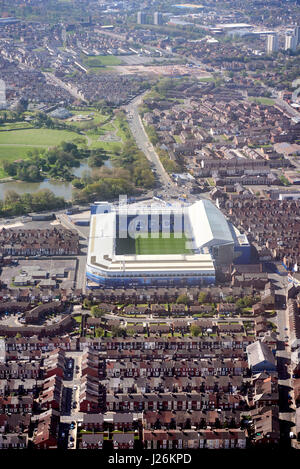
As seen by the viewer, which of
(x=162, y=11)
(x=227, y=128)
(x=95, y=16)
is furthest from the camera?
(x=162, y=11)

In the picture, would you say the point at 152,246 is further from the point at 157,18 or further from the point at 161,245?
the point at 157,18

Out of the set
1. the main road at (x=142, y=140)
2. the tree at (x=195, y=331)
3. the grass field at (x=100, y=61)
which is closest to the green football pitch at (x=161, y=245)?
the tree at (x=195, y=331)

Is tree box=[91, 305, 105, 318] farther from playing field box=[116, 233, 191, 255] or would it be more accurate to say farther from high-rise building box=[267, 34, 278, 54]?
high-rise building box=[267, 34, 278, 54]

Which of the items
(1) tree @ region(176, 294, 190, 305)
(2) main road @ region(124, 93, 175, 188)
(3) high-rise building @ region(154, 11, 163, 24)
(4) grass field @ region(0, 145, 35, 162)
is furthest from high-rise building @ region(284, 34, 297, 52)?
(1) tree @ region(176, 294, 190, 305)

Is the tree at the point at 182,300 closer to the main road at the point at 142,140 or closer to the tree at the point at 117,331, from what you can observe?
the tree at the point at 117,331

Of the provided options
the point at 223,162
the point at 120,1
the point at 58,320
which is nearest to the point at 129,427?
the point at 58,320
